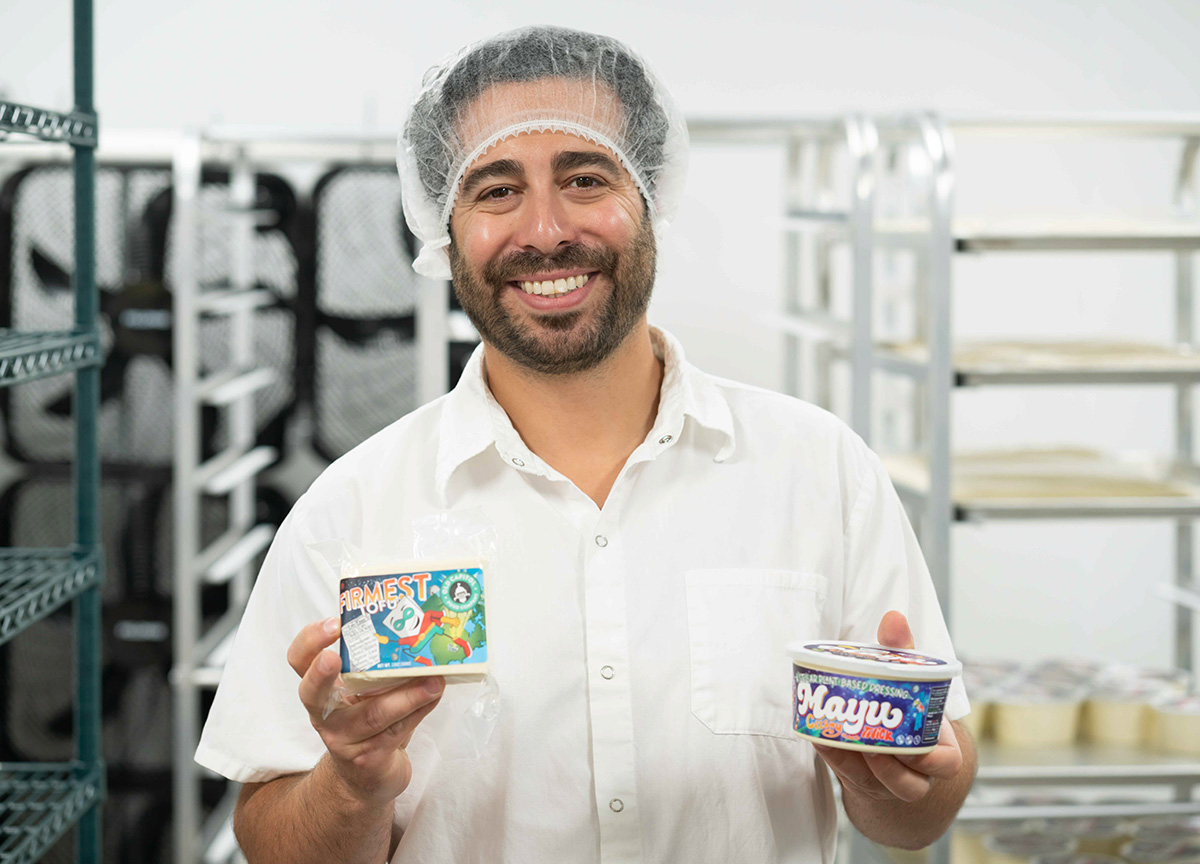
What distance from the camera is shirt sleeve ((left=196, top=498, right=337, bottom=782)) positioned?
1487mm

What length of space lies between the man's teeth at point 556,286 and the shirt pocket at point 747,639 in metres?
0.40

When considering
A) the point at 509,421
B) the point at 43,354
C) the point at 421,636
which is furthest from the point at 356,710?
the point at 43,354

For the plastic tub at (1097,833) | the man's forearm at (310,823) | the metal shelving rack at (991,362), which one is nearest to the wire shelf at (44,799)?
the man's forearm at (310,823)

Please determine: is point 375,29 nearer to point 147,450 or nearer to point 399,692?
point 147,450

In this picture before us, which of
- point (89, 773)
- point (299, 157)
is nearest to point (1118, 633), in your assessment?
point (299, 157)

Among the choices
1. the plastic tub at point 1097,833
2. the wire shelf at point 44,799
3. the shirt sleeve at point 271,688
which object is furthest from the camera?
the plastic tub at point 1097,833

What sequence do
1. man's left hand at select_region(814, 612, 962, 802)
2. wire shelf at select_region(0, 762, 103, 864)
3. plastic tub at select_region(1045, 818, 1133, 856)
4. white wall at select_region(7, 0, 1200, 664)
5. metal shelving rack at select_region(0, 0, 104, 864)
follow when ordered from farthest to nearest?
1. white wall at select_region(7, 0, 1200, 664)
2. plastic tub at select_region(1045, 818, 1133, 856)
3. metal shelving rack at select_region(0, 0, 104, 864)
4. wire shelf at select_region(0, 762, 103, 864)
5. man's left hand at select_region(814, 612, 962, 802)

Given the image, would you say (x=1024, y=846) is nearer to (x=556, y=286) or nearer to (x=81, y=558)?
(x=556, y=286)

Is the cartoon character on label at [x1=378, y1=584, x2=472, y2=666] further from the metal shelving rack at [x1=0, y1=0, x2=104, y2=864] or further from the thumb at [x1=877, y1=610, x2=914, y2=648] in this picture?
the metal shelving rack at [x1=0, y1=0, x2=104, y2=864]

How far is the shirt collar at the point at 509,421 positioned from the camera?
5.16ft

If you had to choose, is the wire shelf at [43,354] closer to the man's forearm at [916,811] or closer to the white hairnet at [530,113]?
the white hairnet at [530,113]

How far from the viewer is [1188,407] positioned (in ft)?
11.5

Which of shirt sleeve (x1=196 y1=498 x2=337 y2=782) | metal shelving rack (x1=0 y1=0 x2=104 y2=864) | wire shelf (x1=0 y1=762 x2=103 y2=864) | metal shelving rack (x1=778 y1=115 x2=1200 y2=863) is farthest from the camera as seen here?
metal shelving rack (x1=778 y1=115 x2=1200 y2=863)

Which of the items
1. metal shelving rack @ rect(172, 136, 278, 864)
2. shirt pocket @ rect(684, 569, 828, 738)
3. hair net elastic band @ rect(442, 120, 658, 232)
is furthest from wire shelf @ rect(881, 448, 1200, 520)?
metal shelving rack @ rect(172, 136, 278, 864)
